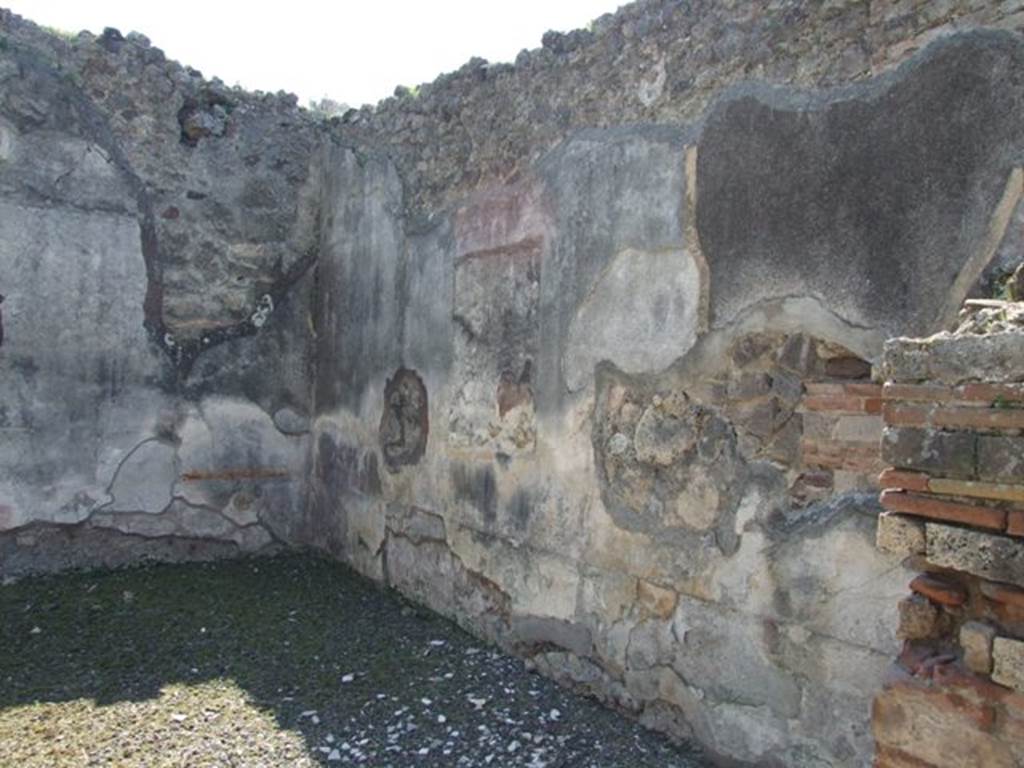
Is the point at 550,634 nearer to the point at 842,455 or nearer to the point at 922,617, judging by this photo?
the point at 842,455

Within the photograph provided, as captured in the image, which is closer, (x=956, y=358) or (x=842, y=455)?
(x=956, y=358)

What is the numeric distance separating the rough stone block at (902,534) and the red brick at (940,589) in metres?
0.04

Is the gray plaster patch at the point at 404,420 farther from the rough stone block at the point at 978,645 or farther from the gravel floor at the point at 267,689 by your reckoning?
the rough stone block at the point at 978,645

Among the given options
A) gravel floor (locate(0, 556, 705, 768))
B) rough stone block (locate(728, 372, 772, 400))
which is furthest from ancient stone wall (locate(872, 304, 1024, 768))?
gravel floor (locate(0, 556, 705, 768))

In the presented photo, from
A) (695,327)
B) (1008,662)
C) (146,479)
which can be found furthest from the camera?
(146,479)

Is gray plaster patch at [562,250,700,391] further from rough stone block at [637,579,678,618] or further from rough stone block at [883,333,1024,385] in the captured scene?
rough stone block at [883,333,1024,385]

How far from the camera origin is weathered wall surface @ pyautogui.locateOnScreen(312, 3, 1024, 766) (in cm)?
206

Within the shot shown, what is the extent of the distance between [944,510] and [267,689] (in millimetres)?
2518

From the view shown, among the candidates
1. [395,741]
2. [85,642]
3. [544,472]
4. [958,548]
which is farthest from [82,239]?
[958,548]

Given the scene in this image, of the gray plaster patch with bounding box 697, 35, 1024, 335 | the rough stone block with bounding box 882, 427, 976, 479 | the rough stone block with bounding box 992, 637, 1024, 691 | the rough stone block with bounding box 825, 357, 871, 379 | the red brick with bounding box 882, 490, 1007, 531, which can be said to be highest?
the gray plaster patch with bounding box 697, 35, 1024, 335

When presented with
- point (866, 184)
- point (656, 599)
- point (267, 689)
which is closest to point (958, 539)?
point (866, 184)

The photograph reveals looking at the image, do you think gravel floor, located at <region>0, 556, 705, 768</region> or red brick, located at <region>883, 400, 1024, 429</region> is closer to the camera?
red brick, located at <region>883, 400, 1024, 429</region>

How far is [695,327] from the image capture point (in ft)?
8.43

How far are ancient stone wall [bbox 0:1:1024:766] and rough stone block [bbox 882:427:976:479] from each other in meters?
0.76
